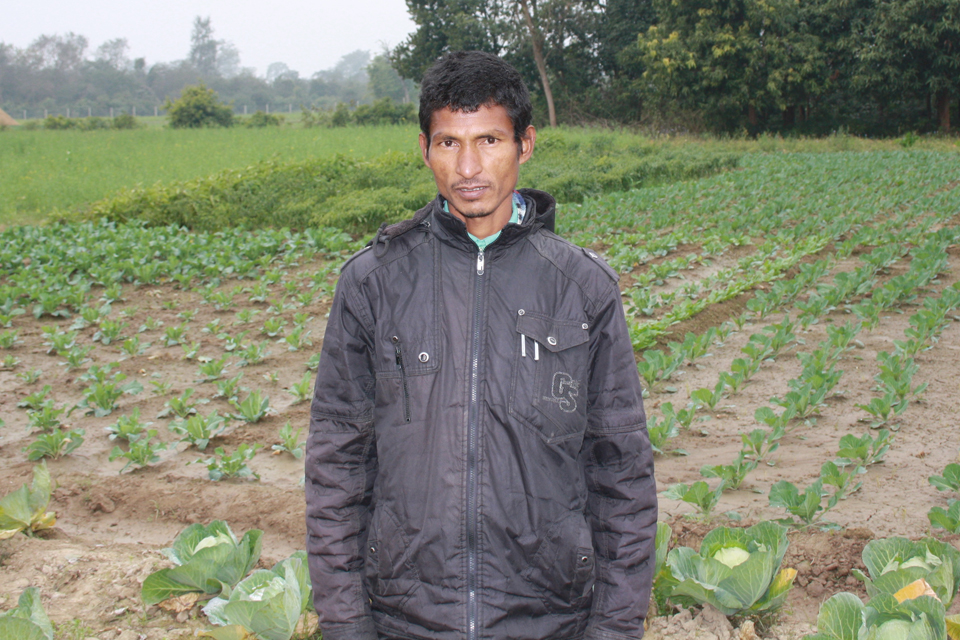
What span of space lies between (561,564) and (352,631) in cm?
51

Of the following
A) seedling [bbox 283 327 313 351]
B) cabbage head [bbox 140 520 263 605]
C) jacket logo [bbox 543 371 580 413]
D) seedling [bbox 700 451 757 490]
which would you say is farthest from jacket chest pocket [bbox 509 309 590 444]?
seedling [bbox 283 327 313 351]

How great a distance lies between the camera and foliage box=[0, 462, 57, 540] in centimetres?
321

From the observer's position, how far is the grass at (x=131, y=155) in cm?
1558

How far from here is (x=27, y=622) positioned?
6.81 feet

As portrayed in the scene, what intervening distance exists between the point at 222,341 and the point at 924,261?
22.6ft

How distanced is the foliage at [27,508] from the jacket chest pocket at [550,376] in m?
2.48

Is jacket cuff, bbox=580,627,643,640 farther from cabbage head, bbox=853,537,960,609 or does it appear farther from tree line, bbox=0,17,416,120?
tree line, bbox=0,17,416,120

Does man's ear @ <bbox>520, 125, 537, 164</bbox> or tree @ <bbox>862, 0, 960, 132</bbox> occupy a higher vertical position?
tree @ <bbox>862, 0, 960, 132</bbox>

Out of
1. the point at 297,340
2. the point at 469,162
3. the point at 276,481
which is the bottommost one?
the point at 276,481

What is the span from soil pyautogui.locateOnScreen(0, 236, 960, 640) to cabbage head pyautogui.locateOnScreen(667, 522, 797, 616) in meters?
0.11

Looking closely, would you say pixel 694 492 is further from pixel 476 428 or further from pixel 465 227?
pixel 465 227

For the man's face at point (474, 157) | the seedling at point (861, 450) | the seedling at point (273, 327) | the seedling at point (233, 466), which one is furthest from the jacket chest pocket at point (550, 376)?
the seedling at point (273, 327)

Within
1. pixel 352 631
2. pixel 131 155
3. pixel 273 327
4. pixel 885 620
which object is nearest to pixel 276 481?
pixel 352 631

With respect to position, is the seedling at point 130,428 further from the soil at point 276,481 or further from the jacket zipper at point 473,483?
the jacket zipper at point 473,483
